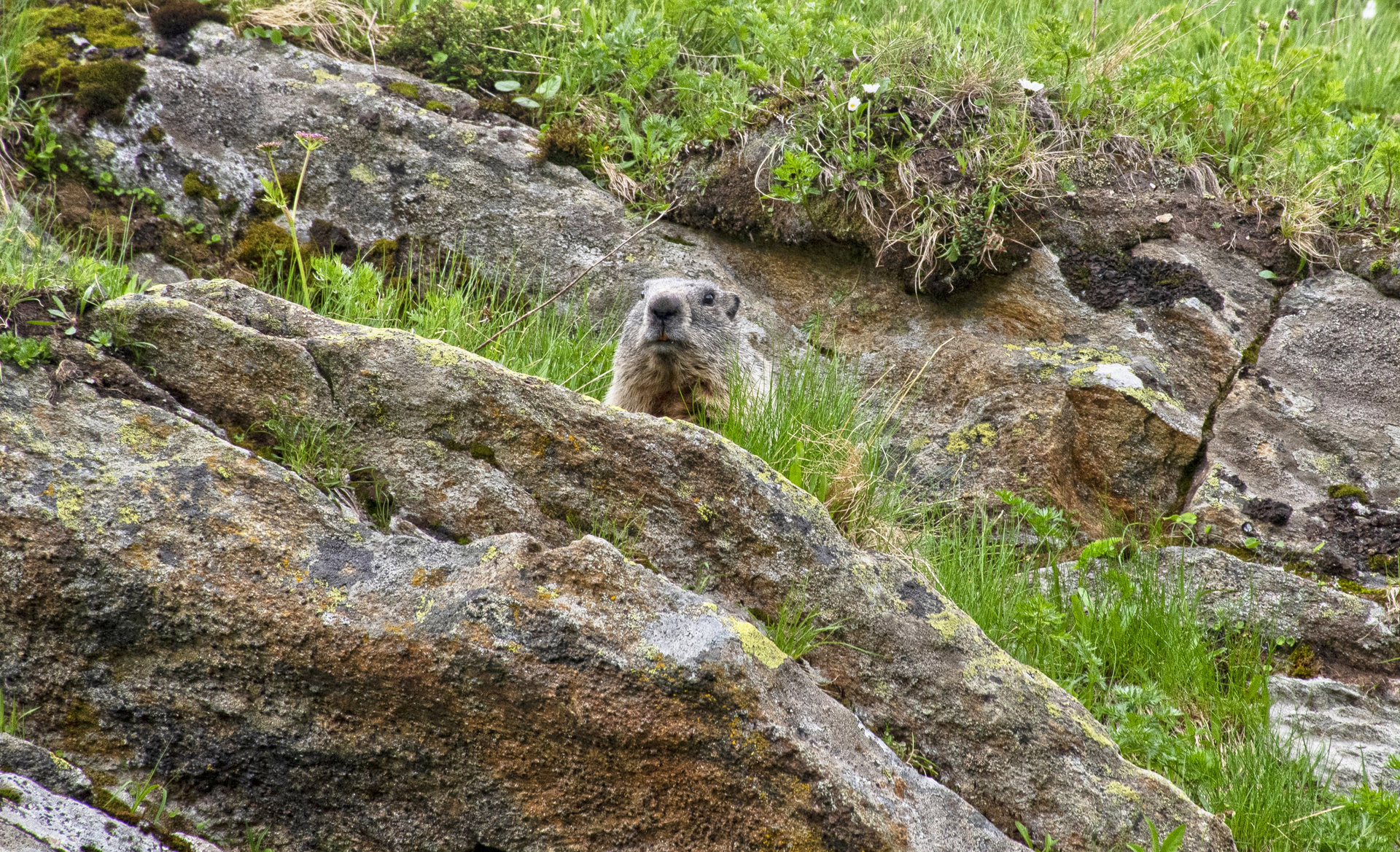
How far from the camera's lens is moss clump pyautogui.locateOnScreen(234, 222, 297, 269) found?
6.65m

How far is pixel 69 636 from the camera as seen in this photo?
2791mm

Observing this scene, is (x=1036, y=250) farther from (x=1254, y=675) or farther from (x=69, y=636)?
(x=69, y=636)

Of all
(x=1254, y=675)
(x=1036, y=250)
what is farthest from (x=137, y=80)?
(x=1254, y=675)

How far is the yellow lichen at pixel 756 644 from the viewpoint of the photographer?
311cm

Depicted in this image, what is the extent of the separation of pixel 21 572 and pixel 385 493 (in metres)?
1.14

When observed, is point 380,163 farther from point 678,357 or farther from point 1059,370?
point 1059,370

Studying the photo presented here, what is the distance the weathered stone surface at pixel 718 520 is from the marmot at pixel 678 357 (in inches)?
93.8

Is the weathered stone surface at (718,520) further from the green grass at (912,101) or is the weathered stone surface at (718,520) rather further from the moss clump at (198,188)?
the green grass at (912,101)

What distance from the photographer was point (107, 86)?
671 cm

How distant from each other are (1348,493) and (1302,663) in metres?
1.29

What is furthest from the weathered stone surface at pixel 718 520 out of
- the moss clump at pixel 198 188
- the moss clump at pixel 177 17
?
the moss clump at pixel 177 17

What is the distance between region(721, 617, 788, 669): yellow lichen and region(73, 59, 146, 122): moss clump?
6.13 metres

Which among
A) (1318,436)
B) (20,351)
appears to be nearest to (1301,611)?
(1318,436)

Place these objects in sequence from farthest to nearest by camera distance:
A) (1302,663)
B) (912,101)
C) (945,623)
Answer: (912,101) < (1302,663) < (945,623)
